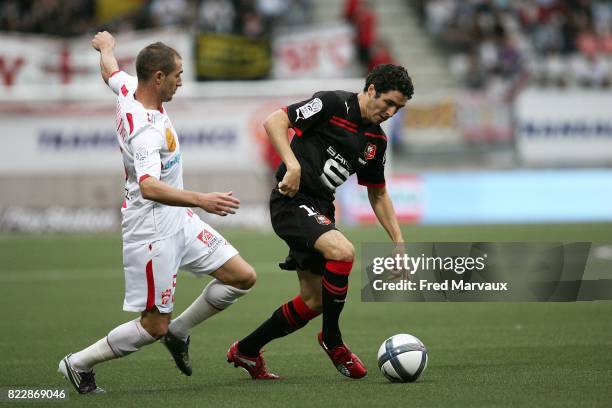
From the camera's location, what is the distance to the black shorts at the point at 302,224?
7355mm

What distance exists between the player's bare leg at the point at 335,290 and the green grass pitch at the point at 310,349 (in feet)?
0.39

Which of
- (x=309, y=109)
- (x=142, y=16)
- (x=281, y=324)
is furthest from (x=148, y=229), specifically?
(x=142, y=16)

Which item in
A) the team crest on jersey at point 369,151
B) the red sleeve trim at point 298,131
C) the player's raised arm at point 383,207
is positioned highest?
the red sleeve trim at point 298,131

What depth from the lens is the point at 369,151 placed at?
7.62m

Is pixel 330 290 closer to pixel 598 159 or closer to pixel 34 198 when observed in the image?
pixel 34 198

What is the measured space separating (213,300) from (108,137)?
570 inches

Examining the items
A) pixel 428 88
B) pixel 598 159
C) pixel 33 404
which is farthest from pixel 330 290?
pixel 428 88

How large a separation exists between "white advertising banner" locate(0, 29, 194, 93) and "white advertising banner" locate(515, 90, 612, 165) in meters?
7.07

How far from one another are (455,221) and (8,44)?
934 centimetres

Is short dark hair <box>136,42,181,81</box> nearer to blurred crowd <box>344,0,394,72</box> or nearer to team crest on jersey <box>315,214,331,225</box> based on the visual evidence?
team crest on jersey <box>315,214,331,225</box>

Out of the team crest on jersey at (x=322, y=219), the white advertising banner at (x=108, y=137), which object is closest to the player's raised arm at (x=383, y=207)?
the team crest on jersey at (x=322, y=219)

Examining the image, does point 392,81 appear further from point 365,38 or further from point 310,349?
point 365,38

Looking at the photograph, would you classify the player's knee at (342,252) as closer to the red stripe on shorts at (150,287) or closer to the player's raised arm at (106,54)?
the red stripe on shorts at (150,287)

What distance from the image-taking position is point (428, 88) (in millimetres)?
26938
